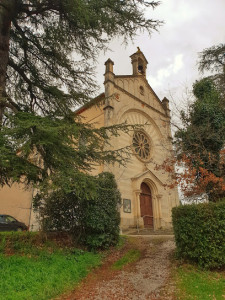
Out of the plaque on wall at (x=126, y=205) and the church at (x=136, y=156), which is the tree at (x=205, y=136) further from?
the plaque on wall at (x=126, y=205)

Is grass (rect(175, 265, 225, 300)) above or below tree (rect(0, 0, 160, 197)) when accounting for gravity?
below

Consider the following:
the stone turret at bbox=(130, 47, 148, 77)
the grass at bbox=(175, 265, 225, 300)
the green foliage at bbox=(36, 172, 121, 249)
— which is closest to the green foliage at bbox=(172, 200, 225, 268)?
the grass at bbox=(175, 265, 225, 300)

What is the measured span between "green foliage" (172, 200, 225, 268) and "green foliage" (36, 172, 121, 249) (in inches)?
99.7

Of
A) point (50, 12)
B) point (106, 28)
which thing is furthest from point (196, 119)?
point (50, 12)

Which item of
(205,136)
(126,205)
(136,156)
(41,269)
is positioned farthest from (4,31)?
(136,156)

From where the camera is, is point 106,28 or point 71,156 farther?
point 106,28

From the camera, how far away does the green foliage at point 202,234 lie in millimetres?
5348

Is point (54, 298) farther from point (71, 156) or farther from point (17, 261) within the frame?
point (71, 156)

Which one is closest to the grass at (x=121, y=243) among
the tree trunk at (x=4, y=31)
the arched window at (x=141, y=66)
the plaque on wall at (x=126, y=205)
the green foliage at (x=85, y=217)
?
the green foliage at (x=85, y=217)

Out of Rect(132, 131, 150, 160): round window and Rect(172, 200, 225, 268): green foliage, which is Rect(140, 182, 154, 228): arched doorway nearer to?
Rect(132, 131, 150, 160): round window

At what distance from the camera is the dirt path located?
14.8 feet

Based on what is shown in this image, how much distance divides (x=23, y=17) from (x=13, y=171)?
5780 millimetres

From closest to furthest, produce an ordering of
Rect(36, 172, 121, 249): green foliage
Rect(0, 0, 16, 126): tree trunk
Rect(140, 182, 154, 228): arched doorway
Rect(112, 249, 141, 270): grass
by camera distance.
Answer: Rect(112, 249, 141, 270): grass → Rect(0, 0, 16, 126): tree trunk → Rect(36, 172, 121, 249): green foliage → Rect(140, 182, 154, 228): arched doorway

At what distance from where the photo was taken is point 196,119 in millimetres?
9664
